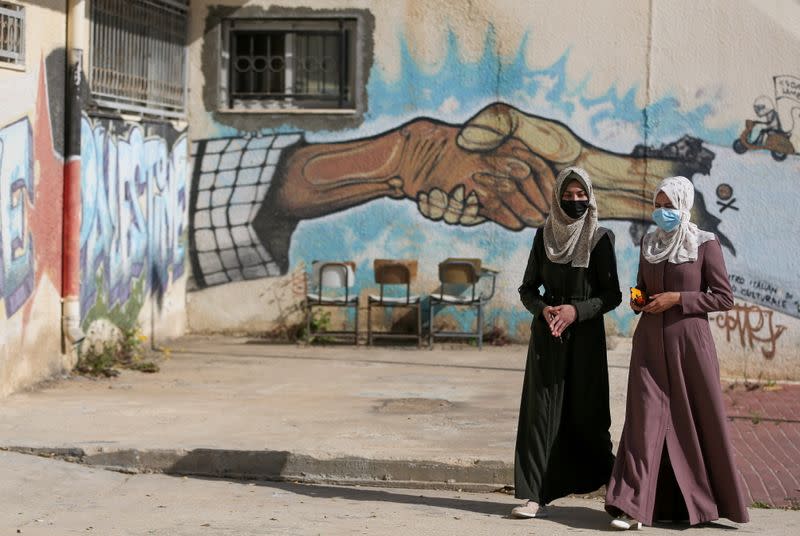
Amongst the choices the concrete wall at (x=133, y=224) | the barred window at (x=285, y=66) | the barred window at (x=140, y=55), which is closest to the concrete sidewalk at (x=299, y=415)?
the concrete wall at (x=133, y=224)

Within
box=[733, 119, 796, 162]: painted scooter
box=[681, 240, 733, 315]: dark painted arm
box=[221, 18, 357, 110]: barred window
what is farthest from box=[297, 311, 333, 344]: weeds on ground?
box=[681, 240, 733, 315]: dark painted arm

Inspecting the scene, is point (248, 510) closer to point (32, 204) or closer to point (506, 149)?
point (32, 204)

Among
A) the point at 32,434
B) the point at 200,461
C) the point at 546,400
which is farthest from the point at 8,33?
the point at 546,400

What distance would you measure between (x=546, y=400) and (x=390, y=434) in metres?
2.06

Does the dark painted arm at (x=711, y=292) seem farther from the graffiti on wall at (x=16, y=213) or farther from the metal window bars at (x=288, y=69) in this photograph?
the metal window bars at (x=288, y=69)

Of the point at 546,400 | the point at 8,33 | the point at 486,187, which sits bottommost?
the point at 546,400

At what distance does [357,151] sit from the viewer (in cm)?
1393

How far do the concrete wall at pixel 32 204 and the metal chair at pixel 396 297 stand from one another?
145 inches

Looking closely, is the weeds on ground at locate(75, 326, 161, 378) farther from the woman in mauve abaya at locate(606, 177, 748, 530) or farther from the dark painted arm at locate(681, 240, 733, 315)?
the dark painted arm at locate(681, 240, 733, 315)

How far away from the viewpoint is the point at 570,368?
6.92 m

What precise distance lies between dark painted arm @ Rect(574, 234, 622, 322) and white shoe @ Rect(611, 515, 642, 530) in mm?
1046

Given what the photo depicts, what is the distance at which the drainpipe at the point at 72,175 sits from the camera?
1077cm

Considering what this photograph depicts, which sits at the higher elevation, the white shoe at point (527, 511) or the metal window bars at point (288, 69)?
the metal window bars at point (288, 69)

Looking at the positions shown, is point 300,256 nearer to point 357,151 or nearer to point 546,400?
point 357,151
